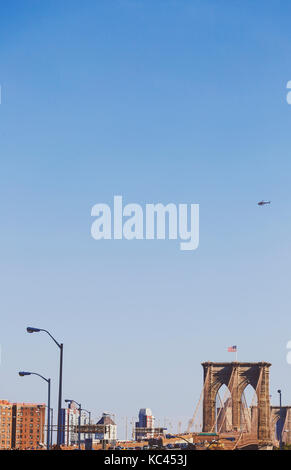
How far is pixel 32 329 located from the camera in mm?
47625

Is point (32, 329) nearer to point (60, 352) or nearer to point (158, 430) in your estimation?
point (60, 352)
